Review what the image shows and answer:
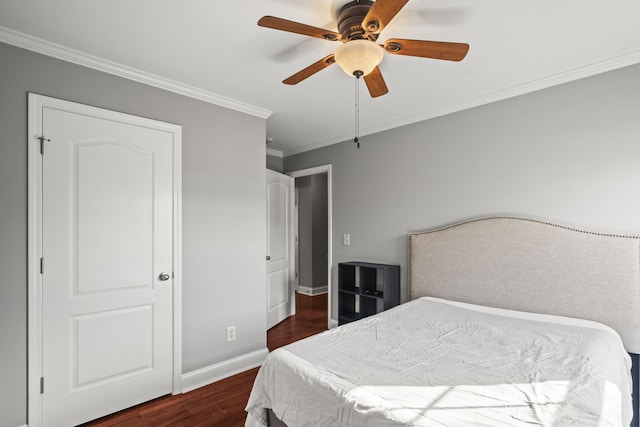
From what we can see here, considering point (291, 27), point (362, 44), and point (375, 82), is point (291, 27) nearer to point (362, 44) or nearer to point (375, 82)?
point (362, 44)

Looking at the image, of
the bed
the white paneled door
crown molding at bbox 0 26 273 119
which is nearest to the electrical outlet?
the white paneled door

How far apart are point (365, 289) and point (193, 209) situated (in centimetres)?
196

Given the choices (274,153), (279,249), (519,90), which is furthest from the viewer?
(274,153)

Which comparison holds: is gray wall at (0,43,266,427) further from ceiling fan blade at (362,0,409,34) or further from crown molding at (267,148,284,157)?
ceiling fan blade at (362,0,409,34)

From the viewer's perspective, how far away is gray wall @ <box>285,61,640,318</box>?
85.2 inches

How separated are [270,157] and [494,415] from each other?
410cm

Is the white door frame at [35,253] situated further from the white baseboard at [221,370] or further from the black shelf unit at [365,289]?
the black shelf unit at [365,289]

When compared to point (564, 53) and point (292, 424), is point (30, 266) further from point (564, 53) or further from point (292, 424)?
point (564, 53)

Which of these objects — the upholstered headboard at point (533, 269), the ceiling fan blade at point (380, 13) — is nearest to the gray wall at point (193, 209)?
the upholstered headboard at point (533, 269)

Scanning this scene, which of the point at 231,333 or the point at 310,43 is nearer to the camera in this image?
the point at 310,43

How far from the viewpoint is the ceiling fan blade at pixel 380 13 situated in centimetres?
125

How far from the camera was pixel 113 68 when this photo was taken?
2230mm

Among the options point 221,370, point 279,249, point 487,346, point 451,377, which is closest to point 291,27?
point 451,377

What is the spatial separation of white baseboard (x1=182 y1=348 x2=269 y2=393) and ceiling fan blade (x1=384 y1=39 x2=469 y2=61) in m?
2.76
